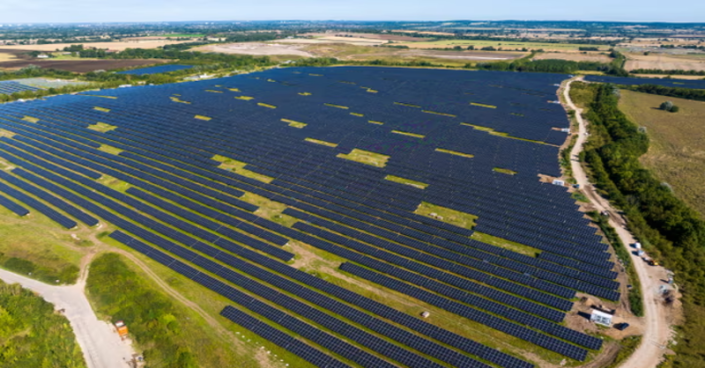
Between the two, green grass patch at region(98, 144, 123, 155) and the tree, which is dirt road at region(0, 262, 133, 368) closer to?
green grass patch at region(98, 144, 123, 155)

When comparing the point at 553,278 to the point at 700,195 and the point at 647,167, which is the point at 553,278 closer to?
the point at 700,195

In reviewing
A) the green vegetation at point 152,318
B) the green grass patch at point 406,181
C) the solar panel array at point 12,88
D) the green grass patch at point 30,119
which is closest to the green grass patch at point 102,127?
the green grass patch at point 30,119

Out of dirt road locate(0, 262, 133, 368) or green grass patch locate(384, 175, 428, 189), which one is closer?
dirt road locate(0, 262, 133, 368)

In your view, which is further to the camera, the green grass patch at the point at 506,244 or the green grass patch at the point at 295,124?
the green grass patch at the point at 295,124

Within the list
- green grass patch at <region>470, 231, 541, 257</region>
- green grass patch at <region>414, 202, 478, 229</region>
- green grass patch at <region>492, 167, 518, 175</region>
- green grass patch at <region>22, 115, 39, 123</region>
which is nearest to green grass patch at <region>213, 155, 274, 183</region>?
green grass patch at <region>414, 202, 478, 229</region>

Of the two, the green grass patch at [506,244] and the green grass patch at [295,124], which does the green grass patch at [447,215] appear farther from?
the green grass patch at [295,124]

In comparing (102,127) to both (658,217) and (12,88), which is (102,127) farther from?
(658,217)

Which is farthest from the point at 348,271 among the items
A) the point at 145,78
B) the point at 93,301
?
the point at 145,78
